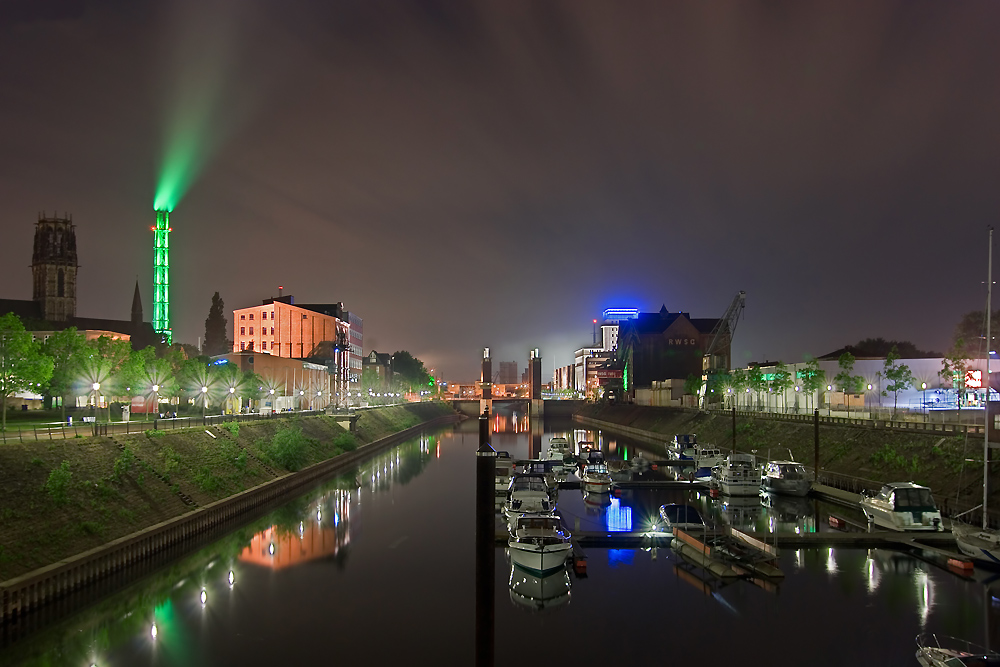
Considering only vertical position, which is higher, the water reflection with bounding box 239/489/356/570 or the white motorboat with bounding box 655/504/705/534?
the white motorboat with bounding box 655/504/705/534

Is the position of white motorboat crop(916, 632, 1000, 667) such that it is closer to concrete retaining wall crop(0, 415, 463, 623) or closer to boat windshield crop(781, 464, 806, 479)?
boat windshield crop(781, 464, 806, 479)

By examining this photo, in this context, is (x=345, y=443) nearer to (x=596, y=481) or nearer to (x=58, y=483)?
(x=596, y=481)

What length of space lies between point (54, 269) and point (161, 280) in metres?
38.5

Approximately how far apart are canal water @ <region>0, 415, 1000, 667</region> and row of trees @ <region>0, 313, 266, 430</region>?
2243 centimetres

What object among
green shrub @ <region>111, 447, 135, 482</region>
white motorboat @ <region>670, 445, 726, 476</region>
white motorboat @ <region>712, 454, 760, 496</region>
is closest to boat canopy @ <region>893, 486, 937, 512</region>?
white motorboat @ <region>712, 454, 760, 496</region>

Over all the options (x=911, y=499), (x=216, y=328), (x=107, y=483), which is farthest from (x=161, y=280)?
(x=911, y=499)

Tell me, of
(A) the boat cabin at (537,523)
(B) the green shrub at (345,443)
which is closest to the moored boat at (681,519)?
(A) the boat cabin at (537,523)

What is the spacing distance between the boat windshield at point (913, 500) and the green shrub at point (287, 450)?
48934 mm

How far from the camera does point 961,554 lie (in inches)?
1356

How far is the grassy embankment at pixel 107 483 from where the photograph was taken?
97.1ft

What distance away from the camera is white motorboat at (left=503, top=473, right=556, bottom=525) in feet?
143

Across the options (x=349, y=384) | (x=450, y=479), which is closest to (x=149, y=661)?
(x=450, y=479)

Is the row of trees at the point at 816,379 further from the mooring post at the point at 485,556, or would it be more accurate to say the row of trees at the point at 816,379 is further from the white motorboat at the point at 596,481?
the mooring post at the point at 485,556

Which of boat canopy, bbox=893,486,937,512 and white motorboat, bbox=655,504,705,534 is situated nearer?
boat canopy, bbox=893,486,937,512
